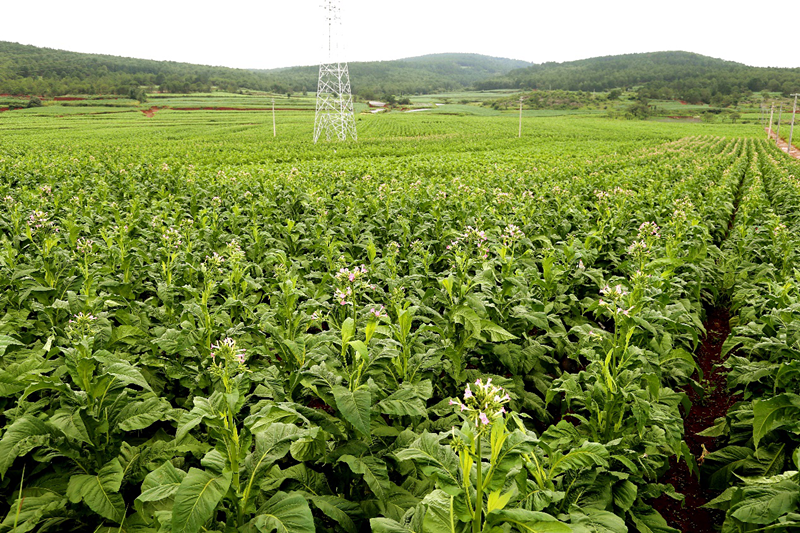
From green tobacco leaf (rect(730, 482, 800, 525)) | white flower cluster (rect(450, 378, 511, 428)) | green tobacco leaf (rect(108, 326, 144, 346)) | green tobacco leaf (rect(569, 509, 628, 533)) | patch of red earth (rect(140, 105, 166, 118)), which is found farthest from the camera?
patch of red earth (rect(140, 105, 166, 118))

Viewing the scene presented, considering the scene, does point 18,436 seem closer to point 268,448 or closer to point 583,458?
point 268,448

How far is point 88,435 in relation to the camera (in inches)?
114

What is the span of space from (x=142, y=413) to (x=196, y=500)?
1.26 m

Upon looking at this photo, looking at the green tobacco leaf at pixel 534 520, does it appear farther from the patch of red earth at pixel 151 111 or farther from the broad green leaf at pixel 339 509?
the patch of red earth at pixel 151 111

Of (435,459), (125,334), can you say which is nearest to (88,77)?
(125,334)

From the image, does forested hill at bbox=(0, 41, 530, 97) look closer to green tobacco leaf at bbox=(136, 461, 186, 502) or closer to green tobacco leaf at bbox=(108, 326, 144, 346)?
green tobacco leaf at bbox=(108, 326, 144, 346)

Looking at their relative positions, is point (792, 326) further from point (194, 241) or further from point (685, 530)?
point (194, 241)

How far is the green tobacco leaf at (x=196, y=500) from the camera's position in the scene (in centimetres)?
207

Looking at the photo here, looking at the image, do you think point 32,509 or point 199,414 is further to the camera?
point 32,509

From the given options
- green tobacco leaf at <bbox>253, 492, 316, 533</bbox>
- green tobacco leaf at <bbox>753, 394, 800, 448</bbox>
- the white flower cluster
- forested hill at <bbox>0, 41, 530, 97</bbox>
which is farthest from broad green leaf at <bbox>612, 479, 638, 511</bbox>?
forested hill at <bbox>0, 41, 530, 97</bbox>

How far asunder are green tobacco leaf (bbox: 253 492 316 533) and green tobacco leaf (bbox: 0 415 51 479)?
4.92ft

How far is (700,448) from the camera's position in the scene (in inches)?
187

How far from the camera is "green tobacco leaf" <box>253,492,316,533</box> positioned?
2.29 metres

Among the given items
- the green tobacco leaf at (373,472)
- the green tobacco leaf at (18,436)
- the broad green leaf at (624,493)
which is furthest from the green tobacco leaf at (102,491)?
the broad green leaf at (624,493)
